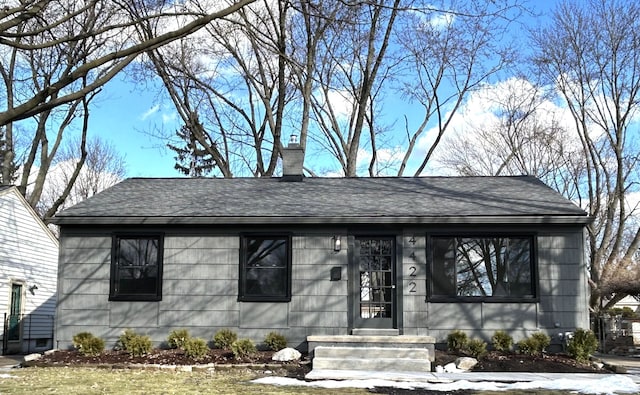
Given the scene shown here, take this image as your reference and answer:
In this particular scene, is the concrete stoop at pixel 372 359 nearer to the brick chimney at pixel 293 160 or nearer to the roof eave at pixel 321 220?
the roof eave at pixel 321 220

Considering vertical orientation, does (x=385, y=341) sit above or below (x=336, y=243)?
below

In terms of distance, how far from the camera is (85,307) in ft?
41.5

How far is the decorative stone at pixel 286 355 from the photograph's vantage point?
11320mm

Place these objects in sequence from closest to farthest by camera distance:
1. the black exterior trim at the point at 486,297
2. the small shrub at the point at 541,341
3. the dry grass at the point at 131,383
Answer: the dry grass at the point at 131,383, the small shrub at the point at 541,341, the black exterior trim at the point at 486,297

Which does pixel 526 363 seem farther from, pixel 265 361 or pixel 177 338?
pixel 177 338

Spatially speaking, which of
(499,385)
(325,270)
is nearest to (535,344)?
(499,385)

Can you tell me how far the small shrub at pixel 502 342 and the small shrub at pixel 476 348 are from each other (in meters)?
0.33

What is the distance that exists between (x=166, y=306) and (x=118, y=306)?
3.07 feet

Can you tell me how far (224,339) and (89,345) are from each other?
241cm

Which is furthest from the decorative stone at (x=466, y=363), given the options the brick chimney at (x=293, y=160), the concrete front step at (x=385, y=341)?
the brick chimney at (x=293, y=160)

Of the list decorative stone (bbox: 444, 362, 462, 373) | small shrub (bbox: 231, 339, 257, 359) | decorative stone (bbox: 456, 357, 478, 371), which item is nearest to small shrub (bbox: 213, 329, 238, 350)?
small shrub (bbox: 231, 339, 257, 359)

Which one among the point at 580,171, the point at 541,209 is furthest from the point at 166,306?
the point at 580,171

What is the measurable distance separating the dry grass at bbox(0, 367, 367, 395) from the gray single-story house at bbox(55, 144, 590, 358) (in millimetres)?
1977

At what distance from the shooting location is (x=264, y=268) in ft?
41.4
